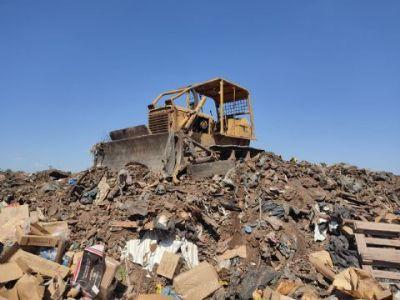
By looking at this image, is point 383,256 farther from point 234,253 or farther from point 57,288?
point 57,288

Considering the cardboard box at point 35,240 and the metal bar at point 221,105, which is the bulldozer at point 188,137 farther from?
the cardboard box at point 35,240

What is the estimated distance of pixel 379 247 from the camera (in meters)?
5.54

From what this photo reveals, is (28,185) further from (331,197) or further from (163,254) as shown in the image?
(331,197)

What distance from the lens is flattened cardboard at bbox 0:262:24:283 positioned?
463 cm

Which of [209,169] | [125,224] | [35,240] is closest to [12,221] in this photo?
[35,240]

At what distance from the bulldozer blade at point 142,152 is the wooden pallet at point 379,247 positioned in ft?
14.0

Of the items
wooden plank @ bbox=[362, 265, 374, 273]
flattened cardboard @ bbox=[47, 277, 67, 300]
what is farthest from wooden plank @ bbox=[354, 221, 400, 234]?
flattened cardboard @ bbox=[47, 277, 67, 300]

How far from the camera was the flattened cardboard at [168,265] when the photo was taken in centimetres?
509

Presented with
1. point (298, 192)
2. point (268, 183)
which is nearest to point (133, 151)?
point (268, 183)

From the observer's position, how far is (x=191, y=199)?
6.32 meters

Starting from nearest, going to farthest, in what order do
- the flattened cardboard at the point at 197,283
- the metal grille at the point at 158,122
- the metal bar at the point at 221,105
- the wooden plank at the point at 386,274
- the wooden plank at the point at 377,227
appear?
the flattened cardboard at the point at 197,283 < the wooden plank at the point at 386,274 < the wooden plank at the point at 377,227 < the metal grille at the point at 158,122 < the metal bar at the point at 221,105

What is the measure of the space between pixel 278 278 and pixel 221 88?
594cm

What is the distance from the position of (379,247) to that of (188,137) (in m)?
4.73

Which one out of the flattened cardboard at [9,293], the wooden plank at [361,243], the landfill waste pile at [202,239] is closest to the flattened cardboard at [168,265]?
the landfill waste pile at [202,239]
